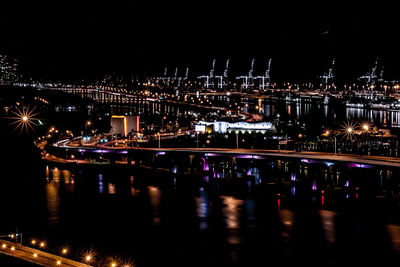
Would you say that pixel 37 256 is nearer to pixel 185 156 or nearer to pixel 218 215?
pixel 218 215

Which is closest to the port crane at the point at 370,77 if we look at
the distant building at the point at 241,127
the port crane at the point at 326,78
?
the port crane at the point at 326,78

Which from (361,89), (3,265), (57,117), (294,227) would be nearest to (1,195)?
(3,265)

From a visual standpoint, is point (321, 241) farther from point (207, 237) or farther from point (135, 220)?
point (135, 220)

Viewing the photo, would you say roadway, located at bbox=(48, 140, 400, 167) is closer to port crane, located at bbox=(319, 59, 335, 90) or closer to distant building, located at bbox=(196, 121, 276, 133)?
distant building, located at bbox=(196, 121, 276, 133)

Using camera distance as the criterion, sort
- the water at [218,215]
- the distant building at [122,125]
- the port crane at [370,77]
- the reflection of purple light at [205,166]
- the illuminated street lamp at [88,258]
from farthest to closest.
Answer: the port crane at [370,77] → the distant building at [122,125] → the reflection of purple light at [205,166] → the water at [218,215] → the illuminated street lamp at [88,258]

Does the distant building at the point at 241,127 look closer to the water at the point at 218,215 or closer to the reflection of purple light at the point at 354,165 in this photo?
the water at the point at 218,215

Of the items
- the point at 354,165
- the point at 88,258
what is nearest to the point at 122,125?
the point at 354,165
